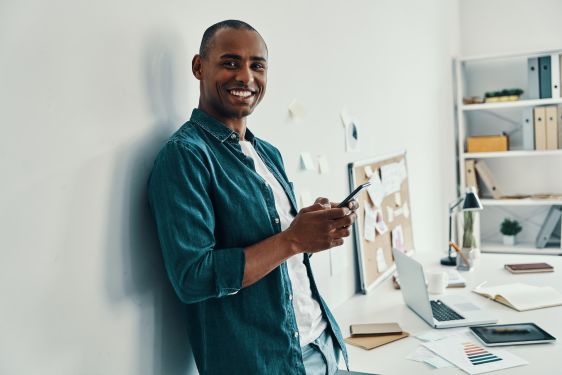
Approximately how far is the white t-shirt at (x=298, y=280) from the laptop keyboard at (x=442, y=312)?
2.09ft

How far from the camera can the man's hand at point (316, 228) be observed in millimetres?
1059

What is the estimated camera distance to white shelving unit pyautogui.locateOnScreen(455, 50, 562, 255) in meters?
4.02

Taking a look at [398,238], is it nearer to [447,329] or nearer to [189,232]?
[447,329]

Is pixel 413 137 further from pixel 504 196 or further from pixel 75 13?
pixel 75 13

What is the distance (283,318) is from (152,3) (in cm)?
72

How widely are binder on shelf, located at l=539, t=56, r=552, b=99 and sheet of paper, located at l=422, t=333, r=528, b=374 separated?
2.88 m

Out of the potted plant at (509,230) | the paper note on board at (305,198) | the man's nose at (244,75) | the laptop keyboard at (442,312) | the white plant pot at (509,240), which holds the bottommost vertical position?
the white plant pot at (509,240)

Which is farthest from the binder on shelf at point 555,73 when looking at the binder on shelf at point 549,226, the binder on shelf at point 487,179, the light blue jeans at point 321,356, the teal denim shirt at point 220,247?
the teal denim shirt at point 220,247

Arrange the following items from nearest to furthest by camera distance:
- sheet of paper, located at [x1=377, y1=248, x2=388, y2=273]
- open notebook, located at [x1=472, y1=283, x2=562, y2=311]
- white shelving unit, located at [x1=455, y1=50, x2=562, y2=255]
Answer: open notebook, located at [x1=472, y1=283, x2=562, y2=311], sheet of paper, located at [x1=377, y1=248, x2=388, y2=273], white shelving unit, located at [x1=455, y1=50, x2=562, y2=255]

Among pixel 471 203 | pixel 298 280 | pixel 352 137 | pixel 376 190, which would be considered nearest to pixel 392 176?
pixel 376 190

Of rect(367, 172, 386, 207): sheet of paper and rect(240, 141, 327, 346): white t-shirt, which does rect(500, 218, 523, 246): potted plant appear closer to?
rect(367, 172, 386, 207): sheet of paper

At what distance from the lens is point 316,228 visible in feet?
3.50

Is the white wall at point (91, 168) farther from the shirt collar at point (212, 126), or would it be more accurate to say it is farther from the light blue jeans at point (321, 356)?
the light blue jeans at point (321, 356)

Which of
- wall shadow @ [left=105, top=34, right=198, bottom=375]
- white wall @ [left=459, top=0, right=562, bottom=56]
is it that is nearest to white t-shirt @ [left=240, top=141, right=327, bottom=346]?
wall shadow @ [left=105, top=34, right=198, bottom=375]
